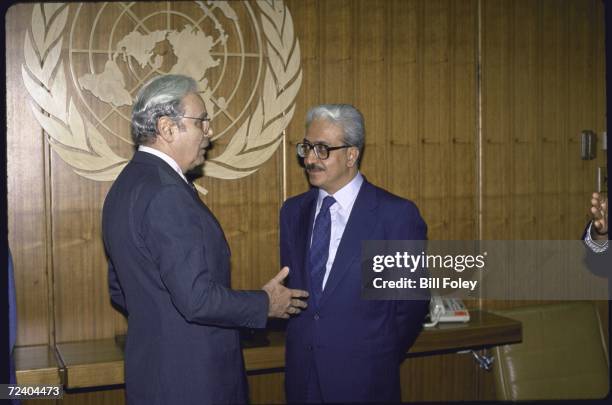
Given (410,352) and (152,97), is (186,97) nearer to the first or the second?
(152,97)

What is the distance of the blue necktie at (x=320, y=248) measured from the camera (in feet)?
8.50

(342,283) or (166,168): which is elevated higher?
(166,168)

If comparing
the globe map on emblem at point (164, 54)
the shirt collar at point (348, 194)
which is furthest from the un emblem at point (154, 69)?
the shirt collar at point (348, 194)

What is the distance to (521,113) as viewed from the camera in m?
3.77

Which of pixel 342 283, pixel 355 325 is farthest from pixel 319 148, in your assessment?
pixel 355 325

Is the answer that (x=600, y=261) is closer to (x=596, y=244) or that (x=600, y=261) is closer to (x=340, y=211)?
(x=596, y=244)

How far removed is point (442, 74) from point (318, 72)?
728 millimetres

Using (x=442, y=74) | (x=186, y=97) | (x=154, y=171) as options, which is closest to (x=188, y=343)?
(x=154, y=171)

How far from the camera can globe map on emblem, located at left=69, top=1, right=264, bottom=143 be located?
298 cm

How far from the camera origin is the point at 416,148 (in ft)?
11.6

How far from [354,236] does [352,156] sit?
349 millimetres

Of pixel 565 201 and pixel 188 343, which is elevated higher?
pixel 565 201

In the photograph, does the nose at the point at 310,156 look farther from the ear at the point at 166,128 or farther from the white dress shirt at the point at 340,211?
the ear at the point at 166,128

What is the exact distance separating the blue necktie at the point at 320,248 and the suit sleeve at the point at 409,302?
270 millimetres
